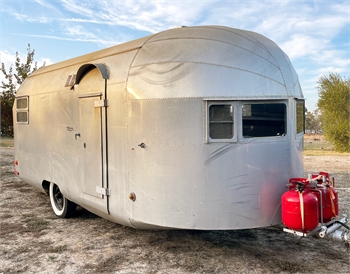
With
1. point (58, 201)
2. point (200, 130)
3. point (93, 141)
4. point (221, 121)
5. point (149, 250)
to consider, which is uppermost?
point (221, 121)

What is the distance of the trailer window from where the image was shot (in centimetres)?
403

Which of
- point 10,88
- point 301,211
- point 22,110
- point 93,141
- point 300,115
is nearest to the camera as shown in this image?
point 301,211

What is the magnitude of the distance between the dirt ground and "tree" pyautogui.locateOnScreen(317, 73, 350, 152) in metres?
21.4

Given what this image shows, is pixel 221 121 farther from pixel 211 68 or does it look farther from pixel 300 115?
pixel 300 115

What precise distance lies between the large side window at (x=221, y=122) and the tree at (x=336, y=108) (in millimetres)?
23061

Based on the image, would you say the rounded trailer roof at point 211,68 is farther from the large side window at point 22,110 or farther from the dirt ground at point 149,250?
the large side window at point 22,110

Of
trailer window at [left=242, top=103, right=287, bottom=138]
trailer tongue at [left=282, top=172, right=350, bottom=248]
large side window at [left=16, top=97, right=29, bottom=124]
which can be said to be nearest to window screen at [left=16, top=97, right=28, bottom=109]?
large side window at [left=16, top=97, right=29, bottom=124]

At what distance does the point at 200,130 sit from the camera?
404cm

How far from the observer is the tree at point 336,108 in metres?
23.9

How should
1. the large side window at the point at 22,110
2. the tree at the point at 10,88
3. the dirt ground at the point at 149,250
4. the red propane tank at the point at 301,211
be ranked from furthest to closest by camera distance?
the tree at the point at 10,88 → the large side window at the point at 22,110 → the dirt ground at the point at 149,250 → the red propane tank at the point at 301,211

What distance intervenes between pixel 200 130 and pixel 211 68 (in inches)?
31.0

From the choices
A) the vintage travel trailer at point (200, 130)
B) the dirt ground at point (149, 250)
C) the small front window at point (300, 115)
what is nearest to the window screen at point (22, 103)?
the dirt ground at point (149, 250)

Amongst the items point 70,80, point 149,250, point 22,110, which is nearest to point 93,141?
point 70,80

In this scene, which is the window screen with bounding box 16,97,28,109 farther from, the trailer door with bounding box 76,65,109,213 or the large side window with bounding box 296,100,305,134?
the large side window with bounding box 296,100,305,134
